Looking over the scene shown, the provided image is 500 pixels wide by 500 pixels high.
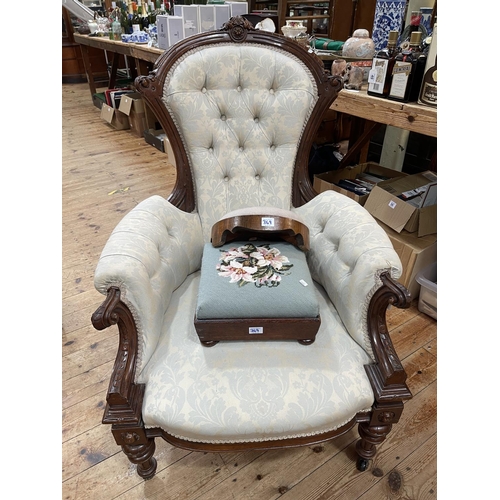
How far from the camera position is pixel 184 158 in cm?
115

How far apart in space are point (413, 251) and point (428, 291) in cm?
19

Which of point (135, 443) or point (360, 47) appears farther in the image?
point (360, 47)

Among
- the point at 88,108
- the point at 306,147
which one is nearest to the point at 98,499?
the point at 306,147

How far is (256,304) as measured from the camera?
834 millimetres

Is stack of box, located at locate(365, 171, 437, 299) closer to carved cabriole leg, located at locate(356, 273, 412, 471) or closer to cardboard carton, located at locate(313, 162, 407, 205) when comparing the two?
cardboard carton, located at locate(313, 162, 407, 205)

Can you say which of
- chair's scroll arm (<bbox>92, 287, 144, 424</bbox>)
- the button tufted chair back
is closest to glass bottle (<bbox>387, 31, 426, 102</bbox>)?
the button tufted chair back

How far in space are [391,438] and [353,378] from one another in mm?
501

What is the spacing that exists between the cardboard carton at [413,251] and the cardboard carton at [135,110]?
9.41 feet

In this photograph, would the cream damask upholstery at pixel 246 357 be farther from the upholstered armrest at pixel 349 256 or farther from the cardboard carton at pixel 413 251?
the cardboard carton at pixel 413 251

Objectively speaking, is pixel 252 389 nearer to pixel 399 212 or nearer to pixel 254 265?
pixel 254 265

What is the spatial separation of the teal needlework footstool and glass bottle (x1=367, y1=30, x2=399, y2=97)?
87cm

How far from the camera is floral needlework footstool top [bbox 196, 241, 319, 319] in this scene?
0.83 meters

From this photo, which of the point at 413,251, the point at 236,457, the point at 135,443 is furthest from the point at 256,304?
the point at 413,251

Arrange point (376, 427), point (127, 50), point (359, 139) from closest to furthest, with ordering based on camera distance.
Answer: point (376, 427), point (359, 139), point (127, 50)
